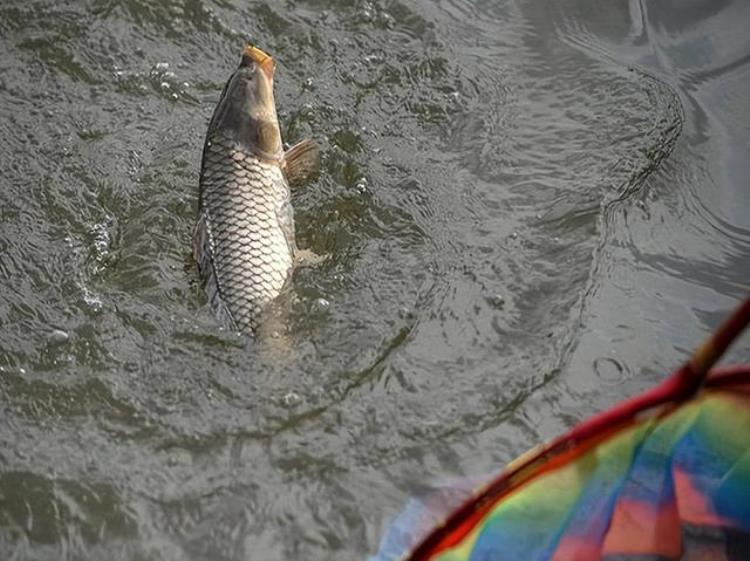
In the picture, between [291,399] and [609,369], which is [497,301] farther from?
[291,399]

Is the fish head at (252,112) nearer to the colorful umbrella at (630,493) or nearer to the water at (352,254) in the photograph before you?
the water at (352,254)

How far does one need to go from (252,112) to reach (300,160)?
205mm

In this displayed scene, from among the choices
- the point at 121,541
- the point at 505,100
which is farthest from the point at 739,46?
the point at 121,541

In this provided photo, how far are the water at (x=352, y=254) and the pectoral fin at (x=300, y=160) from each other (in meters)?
0.22

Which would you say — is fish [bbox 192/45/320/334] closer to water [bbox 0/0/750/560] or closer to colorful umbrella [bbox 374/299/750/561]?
water [bbox 0/0/750/560]

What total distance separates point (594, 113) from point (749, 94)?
24.0 inches

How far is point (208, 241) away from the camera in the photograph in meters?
3.16

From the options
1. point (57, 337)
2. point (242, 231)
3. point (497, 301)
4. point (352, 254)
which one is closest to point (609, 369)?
point (497, 301)

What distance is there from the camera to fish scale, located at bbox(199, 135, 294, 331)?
3086 mm

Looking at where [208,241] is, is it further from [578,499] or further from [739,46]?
[739,46]

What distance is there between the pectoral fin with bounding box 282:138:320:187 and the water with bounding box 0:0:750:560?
0.22 meters

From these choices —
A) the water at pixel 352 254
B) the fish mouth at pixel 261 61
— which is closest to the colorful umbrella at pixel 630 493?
the water at pixel 352 254

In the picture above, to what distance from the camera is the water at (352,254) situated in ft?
9.43

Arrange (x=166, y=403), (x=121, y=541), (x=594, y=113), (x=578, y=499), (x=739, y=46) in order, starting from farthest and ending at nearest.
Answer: (x=739, y=46)
(x=594, y=113)
(x=166, y=403)
(x=121, y=541)
(x=578, y=499)
